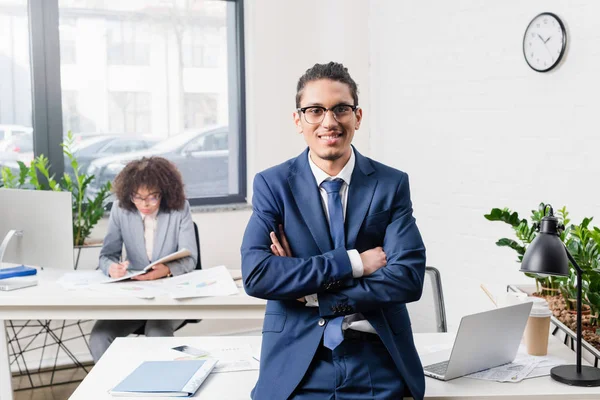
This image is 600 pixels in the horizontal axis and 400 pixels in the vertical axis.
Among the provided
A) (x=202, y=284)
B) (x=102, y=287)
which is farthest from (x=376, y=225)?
(x=102, y=287)

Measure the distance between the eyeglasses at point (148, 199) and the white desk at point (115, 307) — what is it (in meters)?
0.67

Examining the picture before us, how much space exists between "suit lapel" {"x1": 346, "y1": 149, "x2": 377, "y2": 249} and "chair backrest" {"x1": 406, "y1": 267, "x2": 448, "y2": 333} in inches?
34.3

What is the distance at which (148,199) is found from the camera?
344 centimetres

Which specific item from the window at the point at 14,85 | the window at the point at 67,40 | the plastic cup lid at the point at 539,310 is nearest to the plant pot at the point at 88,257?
the window at the point at 14,85

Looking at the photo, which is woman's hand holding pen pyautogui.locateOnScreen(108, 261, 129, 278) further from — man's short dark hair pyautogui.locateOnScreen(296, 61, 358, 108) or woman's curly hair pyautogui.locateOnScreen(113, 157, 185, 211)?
man's short dark hair pyautogui.locateOnScreen(296, 61, 358, 108)

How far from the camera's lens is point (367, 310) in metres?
1.76

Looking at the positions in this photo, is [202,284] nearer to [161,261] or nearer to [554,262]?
A: [161,261]

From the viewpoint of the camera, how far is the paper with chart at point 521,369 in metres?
1.92

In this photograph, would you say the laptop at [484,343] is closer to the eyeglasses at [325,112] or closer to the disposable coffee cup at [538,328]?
the disposable coffee cup at [538,328]

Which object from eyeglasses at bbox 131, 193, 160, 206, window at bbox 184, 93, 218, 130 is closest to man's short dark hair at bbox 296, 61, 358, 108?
eyeglasses at bbox 131, 193, 160, 206

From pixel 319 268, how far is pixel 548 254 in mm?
571

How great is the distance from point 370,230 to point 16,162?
3050 mm

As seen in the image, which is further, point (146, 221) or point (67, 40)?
point (67, 40)

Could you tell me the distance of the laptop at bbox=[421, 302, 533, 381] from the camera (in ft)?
6.03
